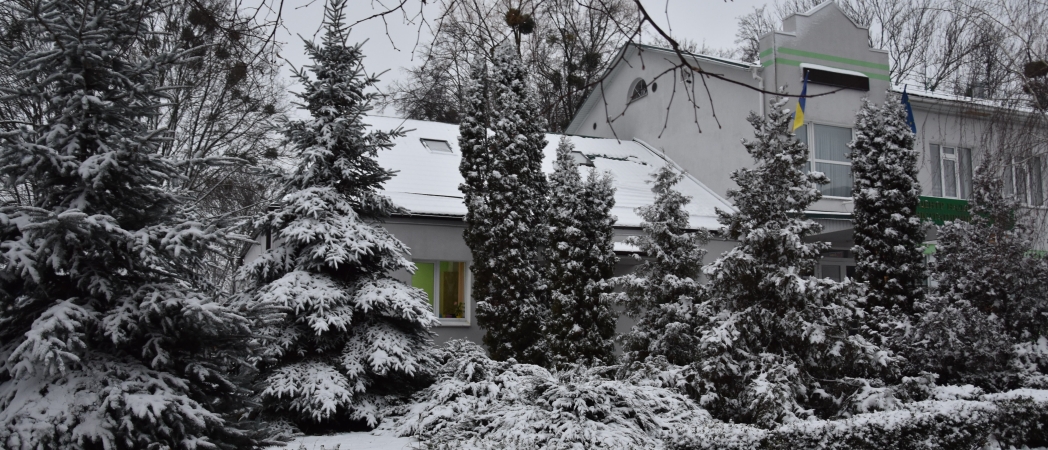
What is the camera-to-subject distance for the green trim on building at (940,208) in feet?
58.2

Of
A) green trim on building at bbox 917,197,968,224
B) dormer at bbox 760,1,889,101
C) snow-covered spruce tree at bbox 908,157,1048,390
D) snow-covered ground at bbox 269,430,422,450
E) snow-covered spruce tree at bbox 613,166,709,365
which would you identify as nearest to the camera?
snow-covered ground at bbox 269,430,422,450

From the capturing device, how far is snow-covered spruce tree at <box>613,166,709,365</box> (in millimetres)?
12211

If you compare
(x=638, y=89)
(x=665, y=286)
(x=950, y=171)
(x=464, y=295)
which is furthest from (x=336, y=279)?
(x=950, y=171)

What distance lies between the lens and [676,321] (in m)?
12.3

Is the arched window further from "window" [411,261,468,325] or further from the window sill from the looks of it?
the window sill

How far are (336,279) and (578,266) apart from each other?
15.1 ft

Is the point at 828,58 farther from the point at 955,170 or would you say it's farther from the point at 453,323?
the point at 453,323

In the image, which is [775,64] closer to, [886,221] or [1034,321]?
[886,221]

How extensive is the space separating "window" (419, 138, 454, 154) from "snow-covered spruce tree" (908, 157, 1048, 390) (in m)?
11.5

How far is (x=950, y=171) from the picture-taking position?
21.3 meters

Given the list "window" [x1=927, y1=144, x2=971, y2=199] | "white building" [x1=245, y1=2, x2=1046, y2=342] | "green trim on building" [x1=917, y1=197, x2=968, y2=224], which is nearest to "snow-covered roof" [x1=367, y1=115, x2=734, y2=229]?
"white building" [x1=245, y1=2, x2=1046, y2=342]

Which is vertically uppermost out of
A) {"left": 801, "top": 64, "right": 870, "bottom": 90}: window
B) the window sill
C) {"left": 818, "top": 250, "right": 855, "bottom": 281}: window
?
{"left": 801, "top": 64, "right": 870, "bottom": 90}: window

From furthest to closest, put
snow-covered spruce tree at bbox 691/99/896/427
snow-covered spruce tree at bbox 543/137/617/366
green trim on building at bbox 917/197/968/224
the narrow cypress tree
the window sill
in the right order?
green trim on building at bbox 917/197/968/224 → the window sill → snow-covered spruce tree at bbox 543/137/617/366 → the narrow cypress tree → snow-covered spruce tree at bbox 691/99/896/427

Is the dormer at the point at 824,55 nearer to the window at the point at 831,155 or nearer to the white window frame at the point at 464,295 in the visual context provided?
the window at the point at 831,155
